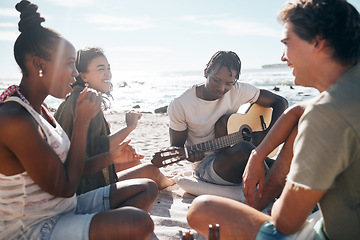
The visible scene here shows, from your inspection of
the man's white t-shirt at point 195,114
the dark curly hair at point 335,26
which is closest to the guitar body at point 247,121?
the man's white t-shirt at point 195,114

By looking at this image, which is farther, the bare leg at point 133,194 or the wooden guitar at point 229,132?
the wooden guitar at point 229,132

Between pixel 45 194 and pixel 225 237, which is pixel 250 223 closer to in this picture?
pixel 225 237

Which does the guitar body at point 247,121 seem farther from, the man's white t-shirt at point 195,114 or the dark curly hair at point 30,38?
the dark curly hair at point 30,38

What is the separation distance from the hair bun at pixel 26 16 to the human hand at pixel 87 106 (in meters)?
0.56

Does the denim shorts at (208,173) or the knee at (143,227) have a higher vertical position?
the knee at (143,227)

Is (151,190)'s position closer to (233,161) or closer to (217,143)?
(233,161)

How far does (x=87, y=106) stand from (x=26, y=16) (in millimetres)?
698

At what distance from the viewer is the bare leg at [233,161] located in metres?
3.86

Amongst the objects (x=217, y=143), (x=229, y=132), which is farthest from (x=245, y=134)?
(x=217, y=143)

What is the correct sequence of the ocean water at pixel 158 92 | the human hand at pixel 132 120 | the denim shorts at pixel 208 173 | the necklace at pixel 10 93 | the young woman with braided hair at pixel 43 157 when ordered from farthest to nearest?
the ocean water at pixel 158 92 < the denim shorts at pixel 208 173 < the human hand at pixel 132 120 < the necklace at pixel 10 93 < the young woman with braided hair at pixel 43 157

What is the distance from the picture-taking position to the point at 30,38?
2125mm

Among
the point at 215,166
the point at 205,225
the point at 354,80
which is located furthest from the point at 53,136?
the point at 215,166

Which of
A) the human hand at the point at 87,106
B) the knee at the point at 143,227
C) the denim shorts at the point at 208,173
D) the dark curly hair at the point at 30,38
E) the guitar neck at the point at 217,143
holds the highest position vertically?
the dark curly hair at the point at 30,38

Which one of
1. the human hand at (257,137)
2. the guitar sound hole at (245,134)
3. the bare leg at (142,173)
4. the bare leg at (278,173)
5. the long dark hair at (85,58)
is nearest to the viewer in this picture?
the bare leg at (278,173)
